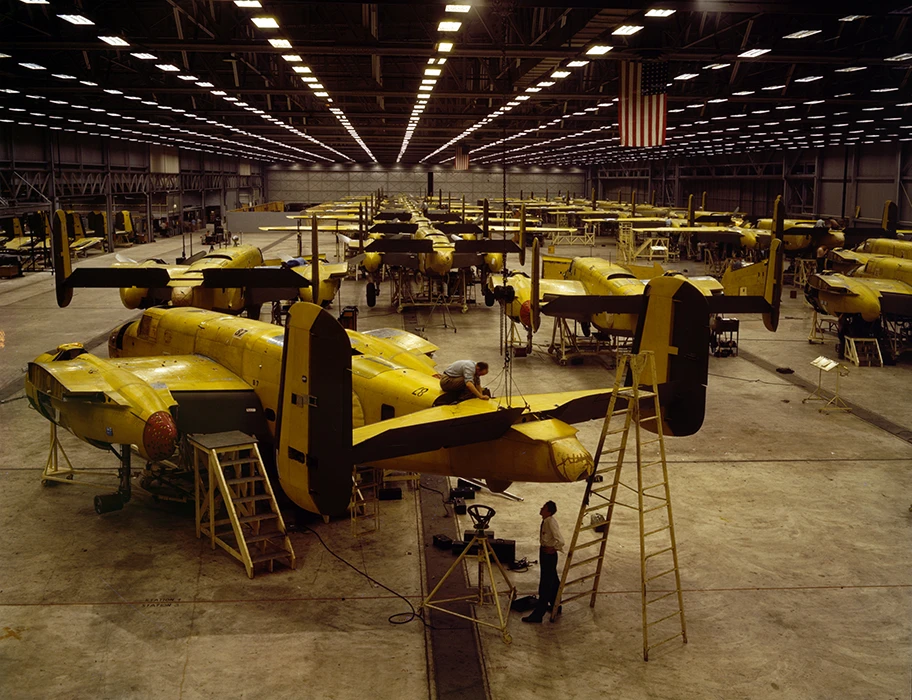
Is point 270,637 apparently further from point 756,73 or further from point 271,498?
point 756,73

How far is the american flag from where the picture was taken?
838 inches

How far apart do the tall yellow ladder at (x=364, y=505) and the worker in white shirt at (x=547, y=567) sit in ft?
11.3

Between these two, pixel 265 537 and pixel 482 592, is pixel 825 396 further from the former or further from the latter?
pixel 265 537

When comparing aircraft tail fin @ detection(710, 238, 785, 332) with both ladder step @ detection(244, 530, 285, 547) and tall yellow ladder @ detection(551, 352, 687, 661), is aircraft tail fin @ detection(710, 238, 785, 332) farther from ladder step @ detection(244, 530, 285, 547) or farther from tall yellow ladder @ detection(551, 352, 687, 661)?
ladder step @ detection(244, 530, 285, 547)

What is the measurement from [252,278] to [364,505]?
19.4ft

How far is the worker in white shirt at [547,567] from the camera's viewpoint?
1081cm

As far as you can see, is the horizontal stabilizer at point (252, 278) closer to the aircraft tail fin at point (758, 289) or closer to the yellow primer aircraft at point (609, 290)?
the yellow primer aircraft at point (609, 290)

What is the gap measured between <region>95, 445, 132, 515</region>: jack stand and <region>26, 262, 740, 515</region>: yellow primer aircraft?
0.03 m

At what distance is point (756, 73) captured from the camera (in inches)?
1123

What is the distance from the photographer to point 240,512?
1333 cm

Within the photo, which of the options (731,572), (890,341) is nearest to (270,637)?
(731,572)

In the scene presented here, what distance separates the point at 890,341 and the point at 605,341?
1000 centimetres

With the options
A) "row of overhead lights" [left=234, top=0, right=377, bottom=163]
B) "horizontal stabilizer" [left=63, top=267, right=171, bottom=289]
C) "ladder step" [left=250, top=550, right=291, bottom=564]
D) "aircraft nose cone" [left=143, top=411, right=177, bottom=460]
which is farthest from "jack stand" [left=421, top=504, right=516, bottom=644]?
"row of overhead lights" [left=234, top=0, right=377, bottom=163]

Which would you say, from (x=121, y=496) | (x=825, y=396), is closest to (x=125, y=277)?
(x=121, y=496)
